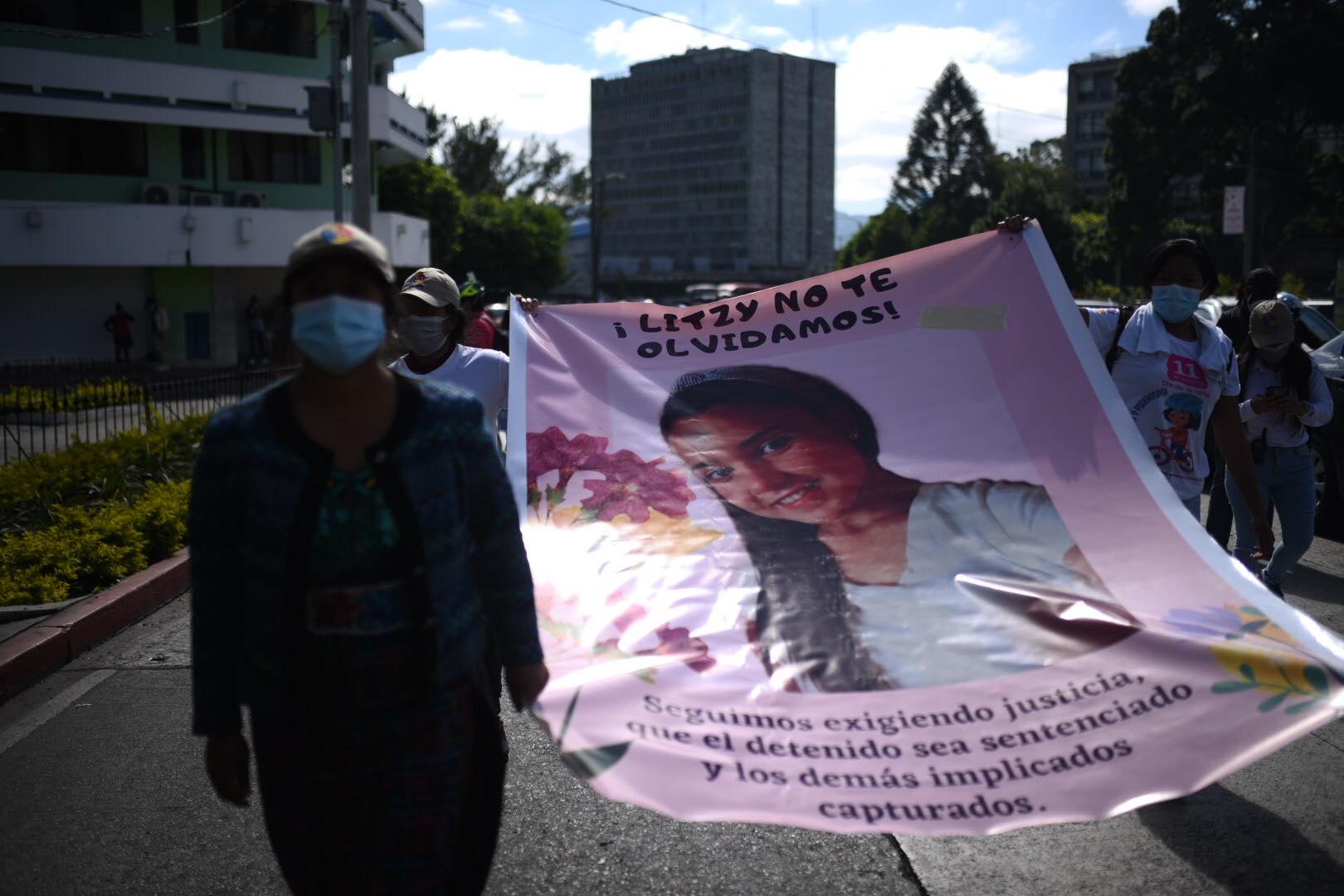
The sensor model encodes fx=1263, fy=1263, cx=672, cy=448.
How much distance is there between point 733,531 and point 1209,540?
53.5 inches

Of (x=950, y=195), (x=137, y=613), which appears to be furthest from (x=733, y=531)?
(x=950, y=195)

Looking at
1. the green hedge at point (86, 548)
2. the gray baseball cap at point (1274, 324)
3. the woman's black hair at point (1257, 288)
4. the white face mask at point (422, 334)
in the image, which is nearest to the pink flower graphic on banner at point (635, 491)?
the white face mask at point (422, 334)

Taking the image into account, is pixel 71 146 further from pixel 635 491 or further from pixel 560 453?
pixel 635 491

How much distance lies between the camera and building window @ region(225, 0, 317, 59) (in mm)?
36281

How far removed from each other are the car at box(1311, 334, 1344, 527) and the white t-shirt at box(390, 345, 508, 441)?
→ 6.83m

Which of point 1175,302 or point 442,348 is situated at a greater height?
point 1175,302

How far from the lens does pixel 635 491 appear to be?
4.12 metres


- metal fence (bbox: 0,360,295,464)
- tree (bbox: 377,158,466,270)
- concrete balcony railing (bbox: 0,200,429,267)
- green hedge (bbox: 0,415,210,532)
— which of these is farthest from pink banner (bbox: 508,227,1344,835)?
tree (bbox: 377,158,466,270)

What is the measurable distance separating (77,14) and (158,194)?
5.18 meters

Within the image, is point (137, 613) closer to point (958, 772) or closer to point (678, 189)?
point (958, 772)

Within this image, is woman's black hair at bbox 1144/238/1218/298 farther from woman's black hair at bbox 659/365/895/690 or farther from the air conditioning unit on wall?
the air conditioning unit on wall

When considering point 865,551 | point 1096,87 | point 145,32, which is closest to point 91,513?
point 865,551

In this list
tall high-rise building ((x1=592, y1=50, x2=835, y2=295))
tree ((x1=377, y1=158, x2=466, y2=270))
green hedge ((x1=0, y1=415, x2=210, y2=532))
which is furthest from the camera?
tall high-rise building ((x1=592, y1=50, x2=835, y2=295))

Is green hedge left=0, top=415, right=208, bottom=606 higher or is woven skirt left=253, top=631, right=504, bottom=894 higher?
woven skirt left=253, top=631, right=504, bottom=894
